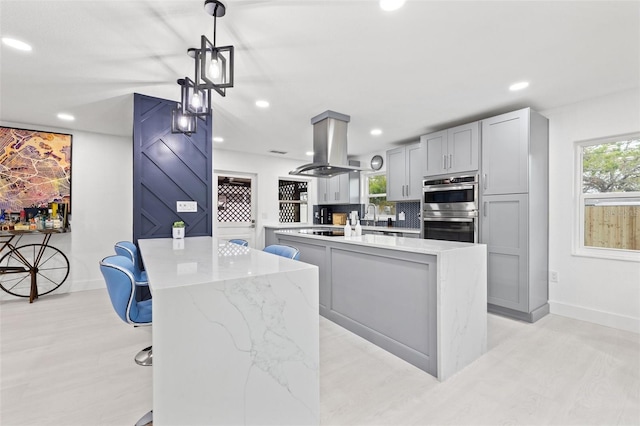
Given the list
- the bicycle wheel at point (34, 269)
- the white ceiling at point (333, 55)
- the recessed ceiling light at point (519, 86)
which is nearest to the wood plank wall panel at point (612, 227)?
the white ceiling at point (333, 55)

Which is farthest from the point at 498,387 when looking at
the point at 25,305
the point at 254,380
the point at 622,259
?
the point at 25,305

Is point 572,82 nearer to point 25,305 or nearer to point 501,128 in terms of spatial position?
point 501,128

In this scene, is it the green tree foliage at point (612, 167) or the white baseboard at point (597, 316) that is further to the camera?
the green tree foliage at point (612, 167)

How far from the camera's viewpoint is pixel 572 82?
9.06ft

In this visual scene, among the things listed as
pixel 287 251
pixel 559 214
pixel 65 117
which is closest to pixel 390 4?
pixel 287 251

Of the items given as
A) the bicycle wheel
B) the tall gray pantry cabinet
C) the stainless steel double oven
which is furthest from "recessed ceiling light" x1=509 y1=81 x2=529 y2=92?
the bicycle wheel

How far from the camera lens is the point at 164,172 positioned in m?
3.19

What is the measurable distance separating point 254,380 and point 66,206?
4.71m

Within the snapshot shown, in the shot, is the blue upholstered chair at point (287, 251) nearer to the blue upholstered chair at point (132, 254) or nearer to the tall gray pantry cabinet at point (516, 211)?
the blue upholstered chair at point (132, 254)

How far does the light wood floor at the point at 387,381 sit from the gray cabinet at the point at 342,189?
3.56 metres

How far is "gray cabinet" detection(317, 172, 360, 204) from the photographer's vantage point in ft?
19.9

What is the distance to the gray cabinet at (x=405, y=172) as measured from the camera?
468 centimetres

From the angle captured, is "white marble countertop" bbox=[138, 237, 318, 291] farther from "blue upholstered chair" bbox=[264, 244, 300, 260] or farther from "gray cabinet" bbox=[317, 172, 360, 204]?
"gray cabinet" bbox=[317, 172, 360, 204]

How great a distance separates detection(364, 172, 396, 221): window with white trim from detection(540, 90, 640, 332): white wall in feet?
8.71
